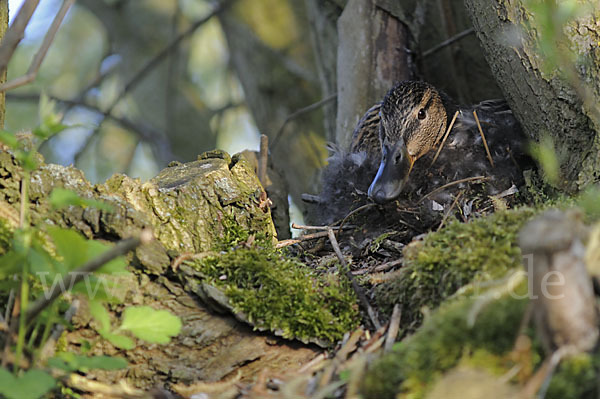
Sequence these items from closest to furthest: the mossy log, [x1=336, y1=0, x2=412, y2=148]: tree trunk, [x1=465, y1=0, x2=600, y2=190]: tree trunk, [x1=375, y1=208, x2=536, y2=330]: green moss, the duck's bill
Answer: [x1=375, y1=208, x2=536, y2=330]: green moss, the mossy log, [x1=465, y1=0, x2=600, y2=190]: tree trunk, the duck's bill, [x1=336, y1=0, x2=412, y2=148]: tree trunk

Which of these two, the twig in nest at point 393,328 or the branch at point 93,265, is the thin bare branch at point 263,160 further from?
the branch at point 93,265

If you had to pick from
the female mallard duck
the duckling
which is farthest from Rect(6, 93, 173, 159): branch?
the duckling

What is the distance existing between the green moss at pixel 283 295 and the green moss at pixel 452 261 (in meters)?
0.17

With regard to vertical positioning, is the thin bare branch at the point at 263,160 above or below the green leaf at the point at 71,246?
above

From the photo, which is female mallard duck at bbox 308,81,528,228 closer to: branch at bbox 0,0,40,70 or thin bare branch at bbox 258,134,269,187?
thin bare branch at bbox 258,134,269,187

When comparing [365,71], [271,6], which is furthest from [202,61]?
[365,71]

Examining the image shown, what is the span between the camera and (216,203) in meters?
2.62

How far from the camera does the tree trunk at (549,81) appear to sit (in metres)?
2.52

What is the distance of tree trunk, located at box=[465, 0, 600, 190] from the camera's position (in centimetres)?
252

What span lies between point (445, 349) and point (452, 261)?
507 mm

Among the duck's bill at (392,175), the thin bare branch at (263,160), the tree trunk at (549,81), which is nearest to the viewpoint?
the tree trunk at (549,81)

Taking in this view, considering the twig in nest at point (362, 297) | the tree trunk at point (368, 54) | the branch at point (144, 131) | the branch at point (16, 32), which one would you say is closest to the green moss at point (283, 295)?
the twig in nest at point (362, 297)

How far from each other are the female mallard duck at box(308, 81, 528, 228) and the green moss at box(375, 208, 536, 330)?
3.22 ft

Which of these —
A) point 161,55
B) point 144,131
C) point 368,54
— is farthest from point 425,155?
point 161,55
